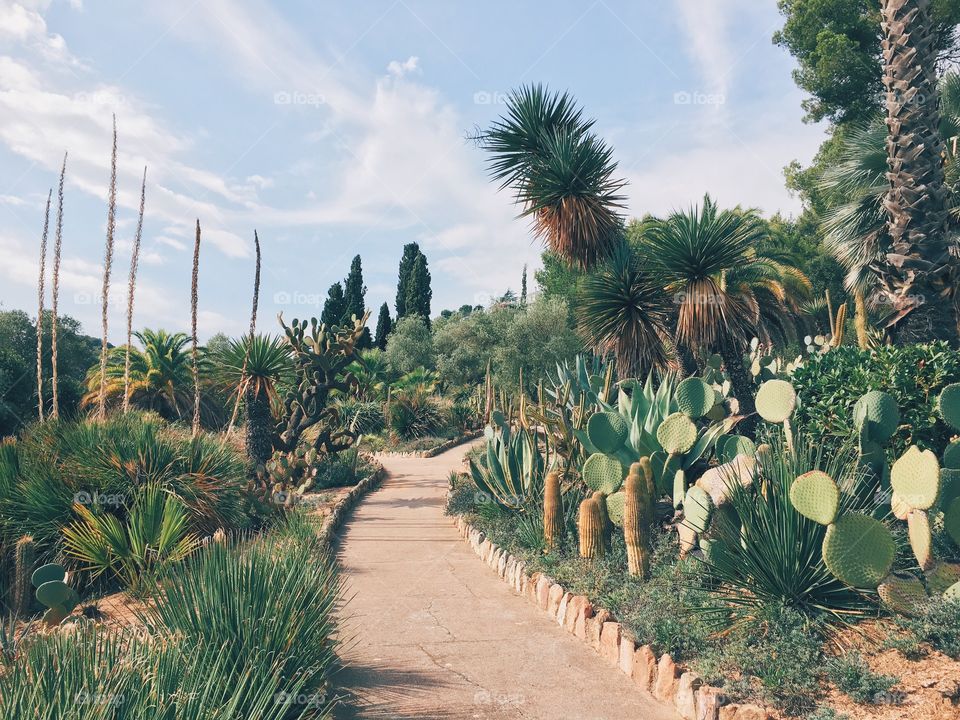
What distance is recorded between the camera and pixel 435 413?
23328 millimetres

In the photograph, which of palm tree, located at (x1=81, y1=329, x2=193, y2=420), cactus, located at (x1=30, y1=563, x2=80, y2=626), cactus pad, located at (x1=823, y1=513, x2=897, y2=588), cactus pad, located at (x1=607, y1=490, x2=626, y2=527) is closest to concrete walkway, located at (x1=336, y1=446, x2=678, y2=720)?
cactus pad, located at (x1=607, y1=490, x2=626, y2=527)

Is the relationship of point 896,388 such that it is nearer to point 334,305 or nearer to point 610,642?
point 610,642

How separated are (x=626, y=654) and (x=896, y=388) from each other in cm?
385

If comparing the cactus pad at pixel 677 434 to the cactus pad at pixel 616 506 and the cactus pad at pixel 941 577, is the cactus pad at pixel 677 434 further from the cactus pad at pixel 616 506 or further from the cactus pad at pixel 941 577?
the cactus pad at pixel 941 577

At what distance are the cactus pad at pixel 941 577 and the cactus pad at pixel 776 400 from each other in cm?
165

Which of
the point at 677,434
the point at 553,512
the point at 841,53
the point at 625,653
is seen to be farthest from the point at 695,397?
the point at 841,53

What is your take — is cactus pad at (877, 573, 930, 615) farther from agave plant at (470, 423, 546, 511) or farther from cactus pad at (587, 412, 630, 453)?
agave plant at (470, 423, 546, 511)

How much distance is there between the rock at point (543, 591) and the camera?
235 inches

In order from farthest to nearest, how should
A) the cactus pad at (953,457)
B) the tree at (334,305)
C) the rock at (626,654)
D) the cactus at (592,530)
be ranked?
the tree at (334,305)
the cactus at (592,530)
the cactus pad at (953,457)
the rock at (626,654)

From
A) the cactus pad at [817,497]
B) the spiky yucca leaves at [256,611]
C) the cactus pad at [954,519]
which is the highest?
the cactus pad at [817,497]

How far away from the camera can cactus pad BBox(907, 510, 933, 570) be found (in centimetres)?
452

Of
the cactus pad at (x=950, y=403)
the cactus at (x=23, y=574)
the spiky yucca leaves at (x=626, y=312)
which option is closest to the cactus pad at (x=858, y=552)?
the cactus pad at (x=950, y=403)

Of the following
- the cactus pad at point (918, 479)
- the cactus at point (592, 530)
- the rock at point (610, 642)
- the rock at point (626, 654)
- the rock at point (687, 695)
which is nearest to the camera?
the rock at point (687, 695)

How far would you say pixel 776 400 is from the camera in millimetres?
5969
